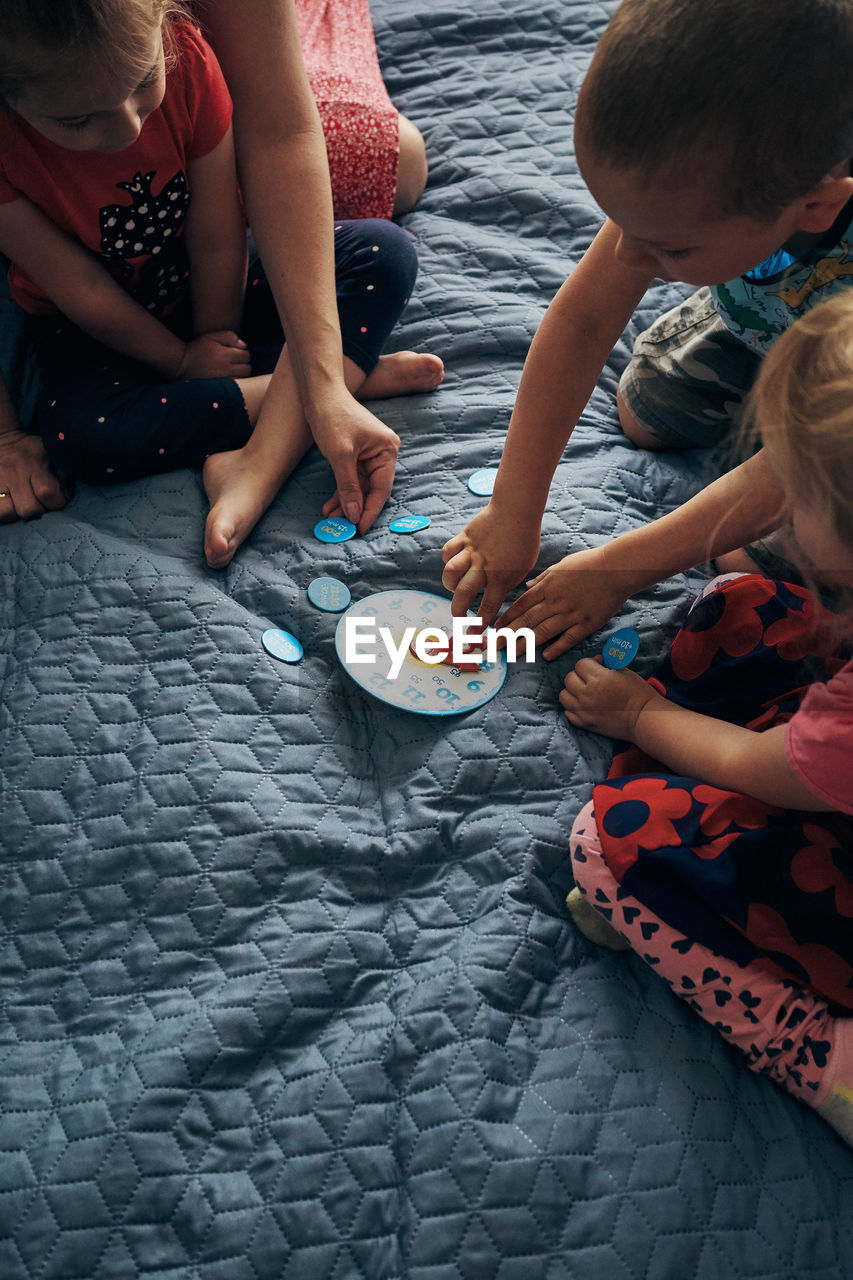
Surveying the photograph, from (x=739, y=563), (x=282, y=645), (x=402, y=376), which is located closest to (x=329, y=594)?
(x=282, y=645)

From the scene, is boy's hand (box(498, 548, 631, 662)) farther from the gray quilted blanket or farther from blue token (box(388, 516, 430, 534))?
blue token (box(388, 516, 430, 534))

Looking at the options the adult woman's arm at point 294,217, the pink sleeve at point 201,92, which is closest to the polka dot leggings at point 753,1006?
the adult woman's arm at point 294,217

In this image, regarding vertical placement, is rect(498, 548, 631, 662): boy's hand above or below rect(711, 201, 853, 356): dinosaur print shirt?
below

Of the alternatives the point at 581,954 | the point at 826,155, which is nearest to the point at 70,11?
the point at 826,155

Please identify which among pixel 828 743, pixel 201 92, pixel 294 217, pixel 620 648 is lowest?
pixel 620 648

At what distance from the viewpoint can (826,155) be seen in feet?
2.01

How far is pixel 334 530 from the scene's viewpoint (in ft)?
3.17

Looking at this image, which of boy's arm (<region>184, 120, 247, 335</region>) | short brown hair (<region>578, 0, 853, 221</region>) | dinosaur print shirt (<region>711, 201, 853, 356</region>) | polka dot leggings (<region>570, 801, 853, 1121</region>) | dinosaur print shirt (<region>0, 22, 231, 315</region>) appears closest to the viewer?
short brown hair (<region>578, 0, 853, 221</region>)

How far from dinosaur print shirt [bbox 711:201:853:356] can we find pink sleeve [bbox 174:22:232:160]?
55cm

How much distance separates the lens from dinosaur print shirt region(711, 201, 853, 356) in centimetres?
82

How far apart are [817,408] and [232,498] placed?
0.57m

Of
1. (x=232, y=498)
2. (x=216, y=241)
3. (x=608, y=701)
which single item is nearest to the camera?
(x=608, y=701)

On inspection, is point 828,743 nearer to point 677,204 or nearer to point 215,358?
point 677,204

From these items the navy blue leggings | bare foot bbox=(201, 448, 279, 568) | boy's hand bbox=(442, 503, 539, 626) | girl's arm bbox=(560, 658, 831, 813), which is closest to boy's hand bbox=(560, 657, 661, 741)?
girl's arm bbox=(560, 658, 831, 813)
